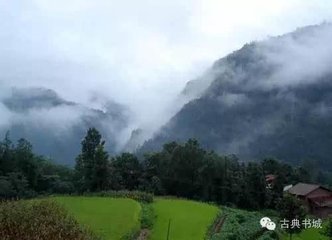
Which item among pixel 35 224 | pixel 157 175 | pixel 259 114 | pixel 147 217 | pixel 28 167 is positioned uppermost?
pixel 259 114

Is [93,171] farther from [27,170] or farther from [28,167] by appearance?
[27,170]

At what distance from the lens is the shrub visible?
12969mm

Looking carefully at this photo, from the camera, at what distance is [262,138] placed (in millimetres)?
147375

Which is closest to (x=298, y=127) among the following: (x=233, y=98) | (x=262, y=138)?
(x=262, y=138)

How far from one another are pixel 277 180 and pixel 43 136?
137m

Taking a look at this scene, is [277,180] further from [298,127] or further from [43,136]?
[43,136]

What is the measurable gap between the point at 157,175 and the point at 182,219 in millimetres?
26798

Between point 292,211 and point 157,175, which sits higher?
point 157,175

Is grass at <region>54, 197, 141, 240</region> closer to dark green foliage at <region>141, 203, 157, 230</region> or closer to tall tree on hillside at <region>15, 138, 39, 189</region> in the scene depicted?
dark green foliage at <region>141, 203, 157, 230</region>

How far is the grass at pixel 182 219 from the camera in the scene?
114 feet

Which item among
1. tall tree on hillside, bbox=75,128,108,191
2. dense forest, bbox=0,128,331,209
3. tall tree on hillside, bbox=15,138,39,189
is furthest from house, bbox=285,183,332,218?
tall tree on hillside, bbox=15,138,39,189

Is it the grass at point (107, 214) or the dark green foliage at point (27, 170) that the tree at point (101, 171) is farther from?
the grass at point (107, 214)

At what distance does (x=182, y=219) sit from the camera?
133 feet

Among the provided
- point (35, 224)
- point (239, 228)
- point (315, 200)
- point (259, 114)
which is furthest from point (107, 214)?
point (259, 114)
